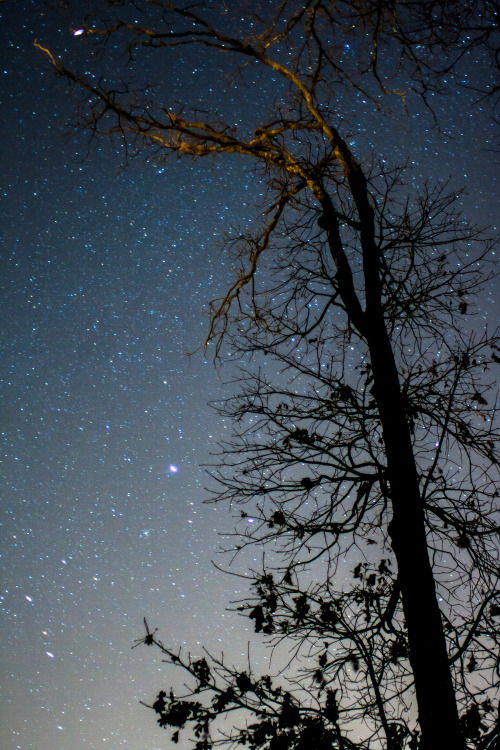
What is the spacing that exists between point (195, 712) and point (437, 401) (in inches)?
99.3

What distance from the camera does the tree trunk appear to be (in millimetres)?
2551

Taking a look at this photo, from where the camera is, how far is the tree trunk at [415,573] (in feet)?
8.37

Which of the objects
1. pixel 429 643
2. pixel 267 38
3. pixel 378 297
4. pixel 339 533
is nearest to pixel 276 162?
pixel 267 38

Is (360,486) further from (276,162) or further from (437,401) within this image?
(276,162)

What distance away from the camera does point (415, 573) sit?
2.88 metres

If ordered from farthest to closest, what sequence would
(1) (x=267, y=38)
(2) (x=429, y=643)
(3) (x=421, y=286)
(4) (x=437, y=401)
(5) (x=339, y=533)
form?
(1) (x=267, y=38) → (3) (x=421, y=286) → (4) (x=437, y=401) → (5) (x=339, y=533) → (2) (x=429, y=643)

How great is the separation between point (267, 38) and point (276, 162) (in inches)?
42.2

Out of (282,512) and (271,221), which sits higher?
(271,221)

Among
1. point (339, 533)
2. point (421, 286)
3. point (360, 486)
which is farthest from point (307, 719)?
point (421, 286)

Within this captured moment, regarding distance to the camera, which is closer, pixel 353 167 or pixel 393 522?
pixel 393 522

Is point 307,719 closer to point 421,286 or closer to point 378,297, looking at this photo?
point 378,297

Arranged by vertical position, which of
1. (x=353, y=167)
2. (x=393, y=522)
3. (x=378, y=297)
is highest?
(x=353, y=167)

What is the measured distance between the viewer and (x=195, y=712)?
297 cm

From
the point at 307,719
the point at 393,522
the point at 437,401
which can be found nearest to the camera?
the point at 307,719
